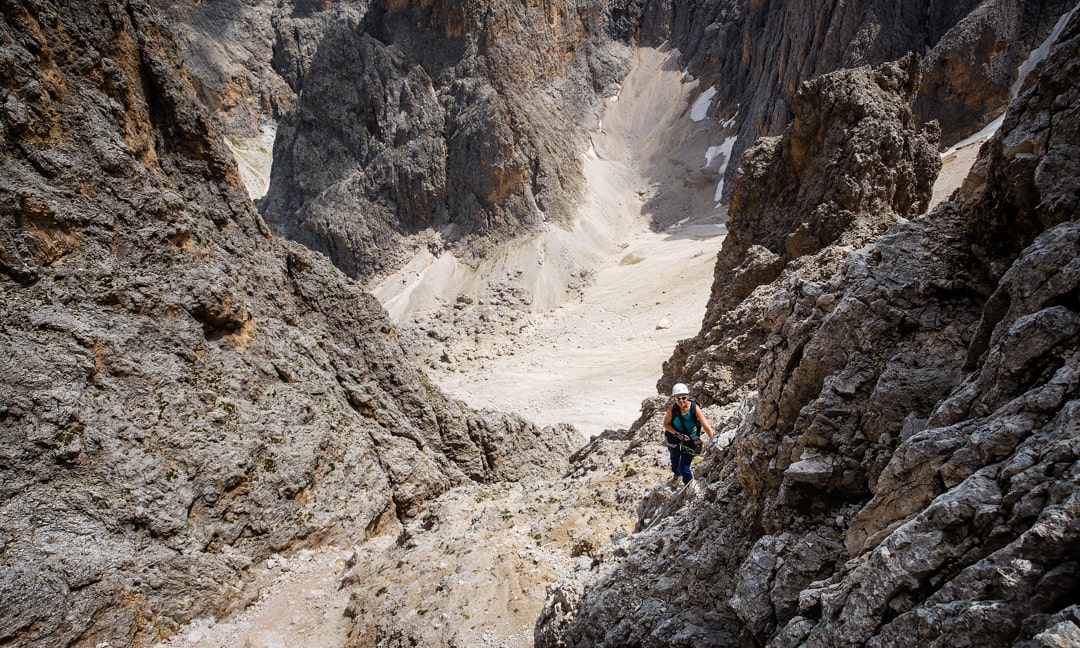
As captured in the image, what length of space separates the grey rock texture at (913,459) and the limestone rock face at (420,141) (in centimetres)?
5129

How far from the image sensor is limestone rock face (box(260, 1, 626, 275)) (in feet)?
191

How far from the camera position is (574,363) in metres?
40.6

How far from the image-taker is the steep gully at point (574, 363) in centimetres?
1133

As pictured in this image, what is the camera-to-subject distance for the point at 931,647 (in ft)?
12.5

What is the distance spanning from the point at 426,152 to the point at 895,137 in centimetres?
4867

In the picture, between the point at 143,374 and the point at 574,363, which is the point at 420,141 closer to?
the point at 574,363

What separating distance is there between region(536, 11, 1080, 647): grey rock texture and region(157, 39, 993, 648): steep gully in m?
3.85

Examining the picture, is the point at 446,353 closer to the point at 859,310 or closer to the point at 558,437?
the point at 558,437

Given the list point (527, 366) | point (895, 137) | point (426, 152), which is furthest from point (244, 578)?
point (426, 152)

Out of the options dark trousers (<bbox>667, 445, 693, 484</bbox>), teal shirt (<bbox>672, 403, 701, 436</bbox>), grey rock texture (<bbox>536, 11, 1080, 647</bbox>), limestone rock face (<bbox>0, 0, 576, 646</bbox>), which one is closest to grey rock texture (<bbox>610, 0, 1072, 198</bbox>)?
limestone rock face (<bbox>0, 0, 576, 646</bbox>)

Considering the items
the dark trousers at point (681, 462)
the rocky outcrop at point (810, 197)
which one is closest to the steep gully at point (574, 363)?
the dark trousers at point (681, 462)

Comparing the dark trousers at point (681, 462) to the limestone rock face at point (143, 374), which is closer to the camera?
the dark trousers at point (681, 462)

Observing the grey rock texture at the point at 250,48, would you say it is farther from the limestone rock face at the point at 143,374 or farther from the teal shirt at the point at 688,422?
the teal shirt at the point at 688,422

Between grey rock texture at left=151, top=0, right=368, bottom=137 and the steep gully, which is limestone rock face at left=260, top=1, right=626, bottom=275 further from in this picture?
grey rock texture at left=151, top=0, right=368, bottom=137
